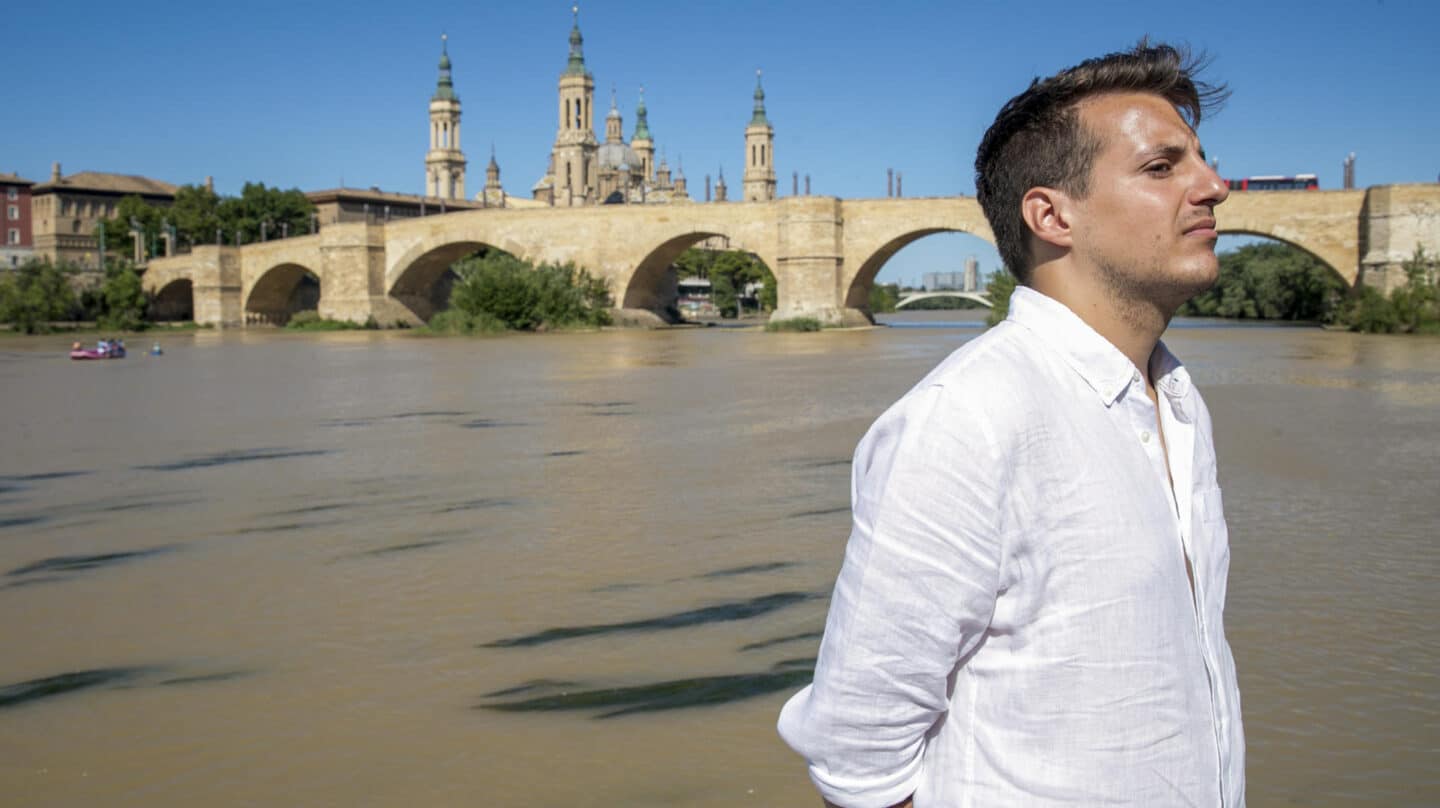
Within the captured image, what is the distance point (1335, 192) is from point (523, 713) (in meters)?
30.4

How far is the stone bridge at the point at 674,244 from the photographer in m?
28.8

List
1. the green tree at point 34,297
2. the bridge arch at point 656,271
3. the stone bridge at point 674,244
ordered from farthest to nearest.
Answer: the green tree at point 34,297 → the bridge arch at point 656,271 → the stone bridge at point 674,244

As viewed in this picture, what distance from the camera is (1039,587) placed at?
1165 millimetres

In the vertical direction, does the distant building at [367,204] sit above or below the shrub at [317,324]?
above

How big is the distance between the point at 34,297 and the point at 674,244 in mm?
21292

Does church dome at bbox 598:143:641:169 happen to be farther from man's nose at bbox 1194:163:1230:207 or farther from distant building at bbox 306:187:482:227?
man's nose at bbox 1194:163:1230:207

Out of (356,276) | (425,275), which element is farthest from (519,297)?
(425,275)

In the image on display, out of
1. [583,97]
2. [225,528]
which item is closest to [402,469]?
[225,528]

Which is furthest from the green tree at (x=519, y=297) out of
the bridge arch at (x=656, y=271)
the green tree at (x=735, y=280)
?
the green tree at (x=735, y=280)

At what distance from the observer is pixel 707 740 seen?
2975mm

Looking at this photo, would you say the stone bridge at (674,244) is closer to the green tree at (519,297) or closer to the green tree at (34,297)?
the green tree at (519,297)

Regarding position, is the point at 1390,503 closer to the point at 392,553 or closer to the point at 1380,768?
the point at 1380,768

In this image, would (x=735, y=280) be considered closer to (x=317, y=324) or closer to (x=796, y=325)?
(x=317, y=324)

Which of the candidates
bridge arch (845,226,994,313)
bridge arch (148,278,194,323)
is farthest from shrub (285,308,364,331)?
bridge arch (845,226,994,313)
